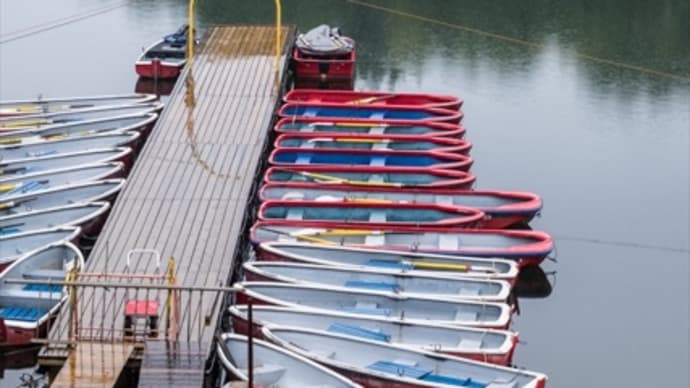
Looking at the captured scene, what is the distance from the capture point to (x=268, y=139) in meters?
25.2

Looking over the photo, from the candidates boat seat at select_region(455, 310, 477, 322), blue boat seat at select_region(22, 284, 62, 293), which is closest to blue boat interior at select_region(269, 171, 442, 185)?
boat seat at select_region(455, 310, 477, 322)

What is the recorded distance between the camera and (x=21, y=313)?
1792cm

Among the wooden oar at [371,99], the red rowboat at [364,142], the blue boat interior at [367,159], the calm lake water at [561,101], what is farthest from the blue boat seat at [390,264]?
the wooden oar at [371,99]

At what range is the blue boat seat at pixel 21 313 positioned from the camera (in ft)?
57.8

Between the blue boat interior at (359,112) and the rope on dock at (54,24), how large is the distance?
1476cm

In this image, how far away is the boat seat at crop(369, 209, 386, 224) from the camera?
71.0 ft

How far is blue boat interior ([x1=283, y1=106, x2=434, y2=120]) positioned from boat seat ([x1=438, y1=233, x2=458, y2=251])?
7352mm

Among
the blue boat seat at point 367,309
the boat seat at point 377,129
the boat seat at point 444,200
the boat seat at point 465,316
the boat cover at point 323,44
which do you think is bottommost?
the boat seat at point 465,316

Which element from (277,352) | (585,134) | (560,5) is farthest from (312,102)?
(560,5)

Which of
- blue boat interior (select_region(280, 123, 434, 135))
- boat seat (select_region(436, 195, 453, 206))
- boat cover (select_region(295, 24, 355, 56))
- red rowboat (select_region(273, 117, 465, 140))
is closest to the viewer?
boat seat (select_region(436, 195, 453, 206))

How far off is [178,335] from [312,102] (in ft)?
43.4

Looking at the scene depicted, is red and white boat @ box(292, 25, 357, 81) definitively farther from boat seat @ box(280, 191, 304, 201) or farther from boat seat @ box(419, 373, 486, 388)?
boat seat @ box(419, 373, 486, 388)

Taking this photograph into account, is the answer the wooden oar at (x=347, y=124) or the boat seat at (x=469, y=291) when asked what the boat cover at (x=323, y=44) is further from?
the boat seat at (x=469, y=291)

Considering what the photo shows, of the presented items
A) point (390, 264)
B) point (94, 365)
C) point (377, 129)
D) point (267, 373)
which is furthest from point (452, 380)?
point (377, 129)
